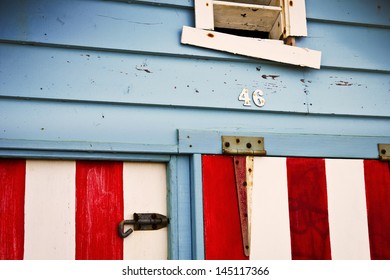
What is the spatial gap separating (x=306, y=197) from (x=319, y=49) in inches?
29.4

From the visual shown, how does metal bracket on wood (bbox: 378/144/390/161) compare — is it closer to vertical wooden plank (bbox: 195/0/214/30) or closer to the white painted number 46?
the white painted number 46

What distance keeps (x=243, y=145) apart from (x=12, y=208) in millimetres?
1040

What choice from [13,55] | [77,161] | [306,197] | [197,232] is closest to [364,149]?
[306,197]

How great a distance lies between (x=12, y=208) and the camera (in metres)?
2.44

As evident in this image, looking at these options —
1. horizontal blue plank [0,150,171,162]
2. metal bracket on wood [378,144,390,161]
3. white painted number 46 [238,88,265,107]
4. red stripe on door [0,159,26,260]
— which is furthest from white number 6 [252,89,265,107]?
red stripe on door [0,159,26,260]

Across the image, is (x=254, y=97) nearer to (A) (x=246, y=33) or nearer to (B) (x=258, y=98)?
(B) (x=258, y=98)

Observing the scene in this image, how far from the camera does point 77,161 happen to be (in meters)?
2.56

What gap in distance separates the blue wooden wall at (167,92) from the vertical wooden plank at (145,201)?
0.06 meters

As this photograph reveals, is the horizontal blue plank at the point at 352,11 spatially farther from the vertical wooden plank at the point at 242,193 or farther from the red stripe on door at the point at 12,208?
the red stripe on door at the point at 12,208

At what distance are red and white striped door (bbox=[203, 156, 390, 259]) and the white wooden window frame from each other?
50 cm

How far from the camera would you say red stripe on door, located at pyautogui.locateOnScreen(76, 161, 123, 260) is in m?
2.50

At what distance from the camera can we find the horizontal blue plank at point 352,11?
9.80ft

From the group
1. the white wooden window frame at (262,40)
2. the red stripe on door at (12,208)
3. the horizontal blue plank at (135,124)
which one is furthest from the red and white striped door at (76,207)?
the white wooden window frame at (262,40)
